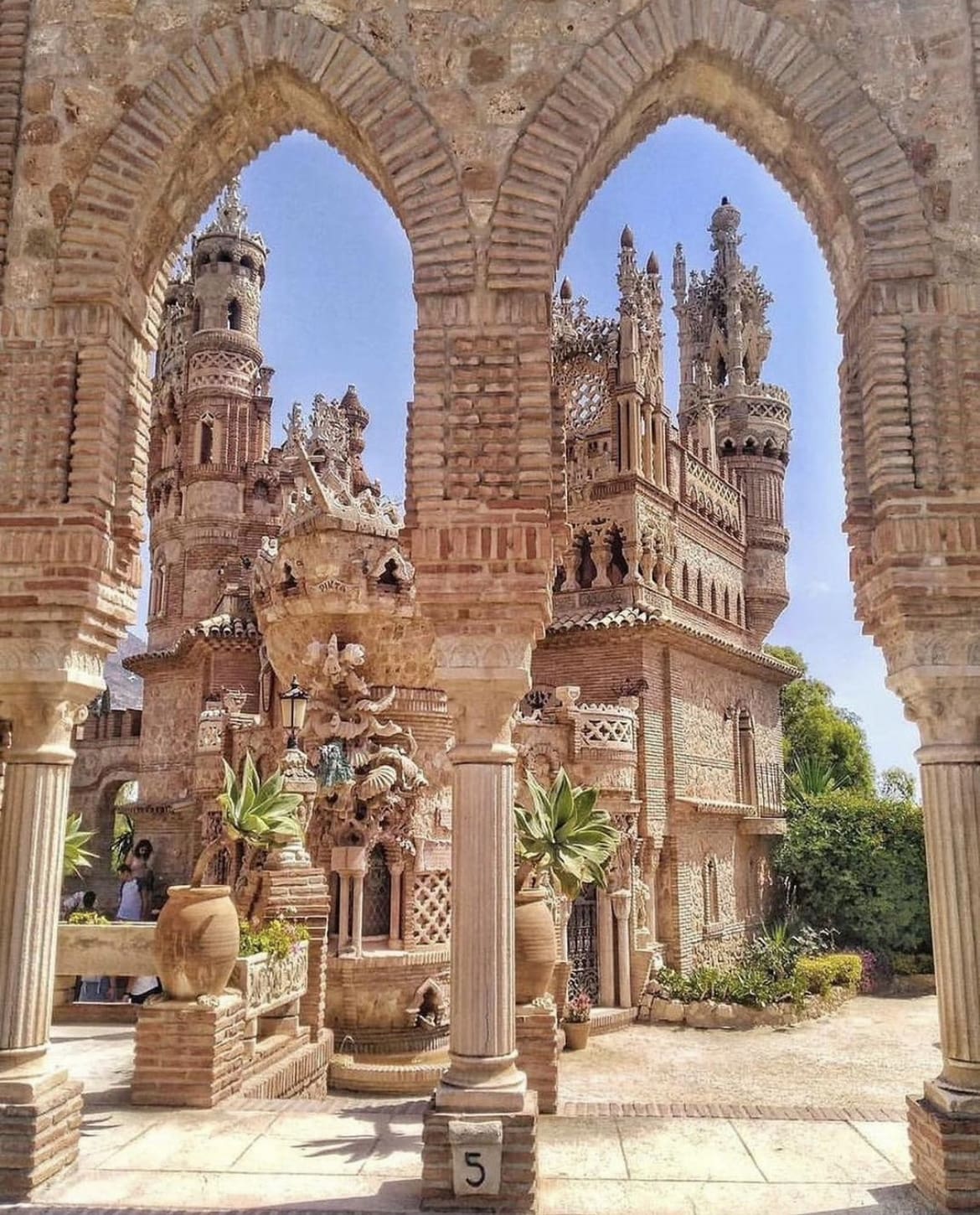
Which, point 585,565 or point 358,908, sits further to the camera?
point 585,565

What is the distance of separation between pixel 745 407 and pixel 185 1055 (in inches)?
995

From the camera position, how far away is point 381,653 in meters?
14.8

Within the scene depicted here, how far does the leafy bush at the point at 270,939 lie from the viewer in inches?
370

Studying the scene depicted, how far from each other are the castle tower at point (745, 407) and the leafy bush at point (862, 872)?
5.55m

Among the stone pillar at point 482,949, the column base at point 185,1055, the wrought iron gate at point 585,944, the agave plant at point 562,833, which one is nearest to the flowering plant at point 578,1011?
the wrought iron gate at point 585,944

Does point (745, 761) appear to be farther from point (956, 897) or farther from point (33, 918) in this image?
point (33, 918)

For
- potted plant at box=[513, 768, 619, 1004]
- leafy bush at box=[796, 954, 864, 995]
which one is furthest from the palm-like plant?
potted plant at box=[513, 768, 619, 1004]

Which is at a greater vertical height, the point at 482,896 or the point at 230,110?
the point at 230,110

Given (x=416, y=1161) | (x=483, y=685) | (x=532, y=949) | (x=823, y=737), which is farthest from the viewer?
(x=823, y=737)

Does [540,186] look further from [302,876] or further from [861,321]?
[302,876]

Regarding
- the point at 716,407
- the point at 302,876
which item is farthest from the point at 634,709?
the point at 716,407

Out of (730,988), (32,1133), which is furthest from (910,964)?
(32,1133)

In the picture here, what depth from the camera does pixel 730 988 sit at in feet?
64.4

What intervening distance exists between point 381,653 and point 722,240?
860 inches
